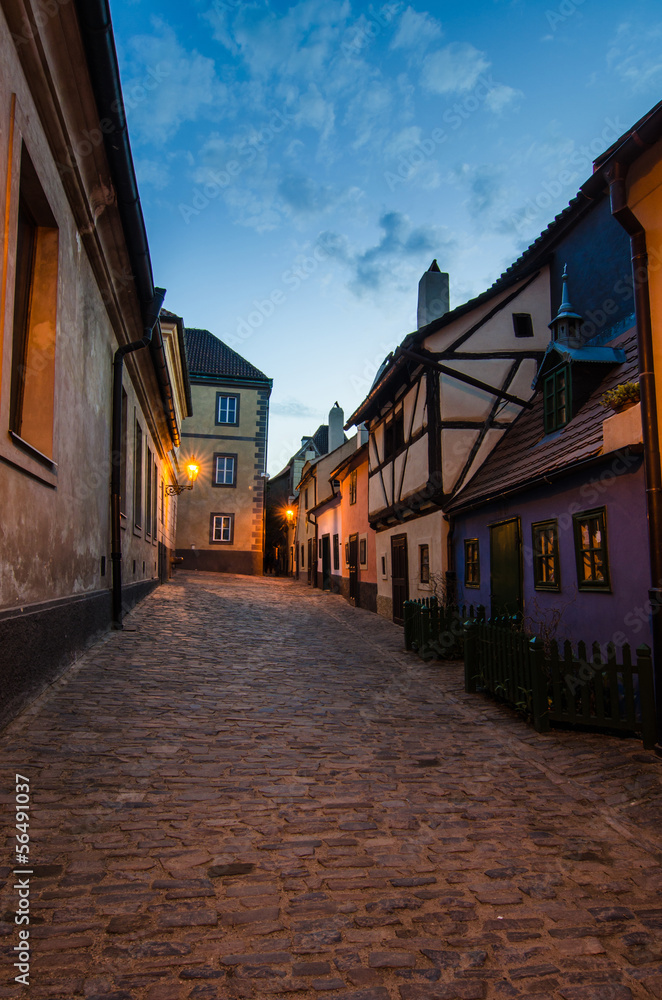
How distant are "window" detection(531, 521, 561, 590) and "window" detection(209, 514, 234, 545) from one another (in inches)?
948

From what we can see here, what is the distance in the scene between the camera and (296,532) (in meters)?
38.7

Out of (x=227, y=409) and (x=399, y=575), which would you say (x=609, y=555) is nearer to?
(x=399, y=575)

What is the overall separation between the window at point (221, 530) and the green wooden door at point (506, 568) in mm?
22458

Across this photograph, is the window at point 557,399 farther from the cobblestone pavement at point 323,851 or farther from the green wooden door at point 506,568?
the cobblestone pavement at point 323,851

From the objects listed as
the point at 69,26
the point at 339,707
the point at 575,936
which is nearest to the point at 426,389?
the point at 339,707

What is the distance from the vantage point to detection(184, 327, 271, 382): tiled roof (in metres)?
33.2

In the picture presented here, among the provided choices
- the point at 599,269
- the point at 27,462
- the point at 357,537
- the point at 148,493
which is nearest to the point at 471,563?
the point at 599,269

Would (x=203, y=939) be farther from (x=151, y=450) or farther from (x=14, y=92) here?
(x=151, y=450)

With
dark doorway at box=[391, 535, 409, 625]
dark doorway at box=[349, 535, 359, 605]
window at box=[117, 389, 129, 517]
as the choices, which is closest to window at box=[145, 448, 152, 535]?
window at box=[117, 389, 129, 517]

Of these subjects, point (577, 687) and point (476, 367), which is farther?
point (476, 367)

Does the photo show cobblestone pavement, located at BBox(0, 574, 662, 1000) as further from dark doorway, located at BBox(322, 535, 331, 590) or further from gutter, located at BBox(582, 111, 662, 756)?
dark doorway, located at BBox(322, 535, 331, 590)

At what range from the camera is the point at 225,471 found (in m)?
32.4

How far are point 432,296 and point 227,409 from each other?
19332mm

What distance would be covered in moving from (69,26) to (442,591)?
10.3 m
